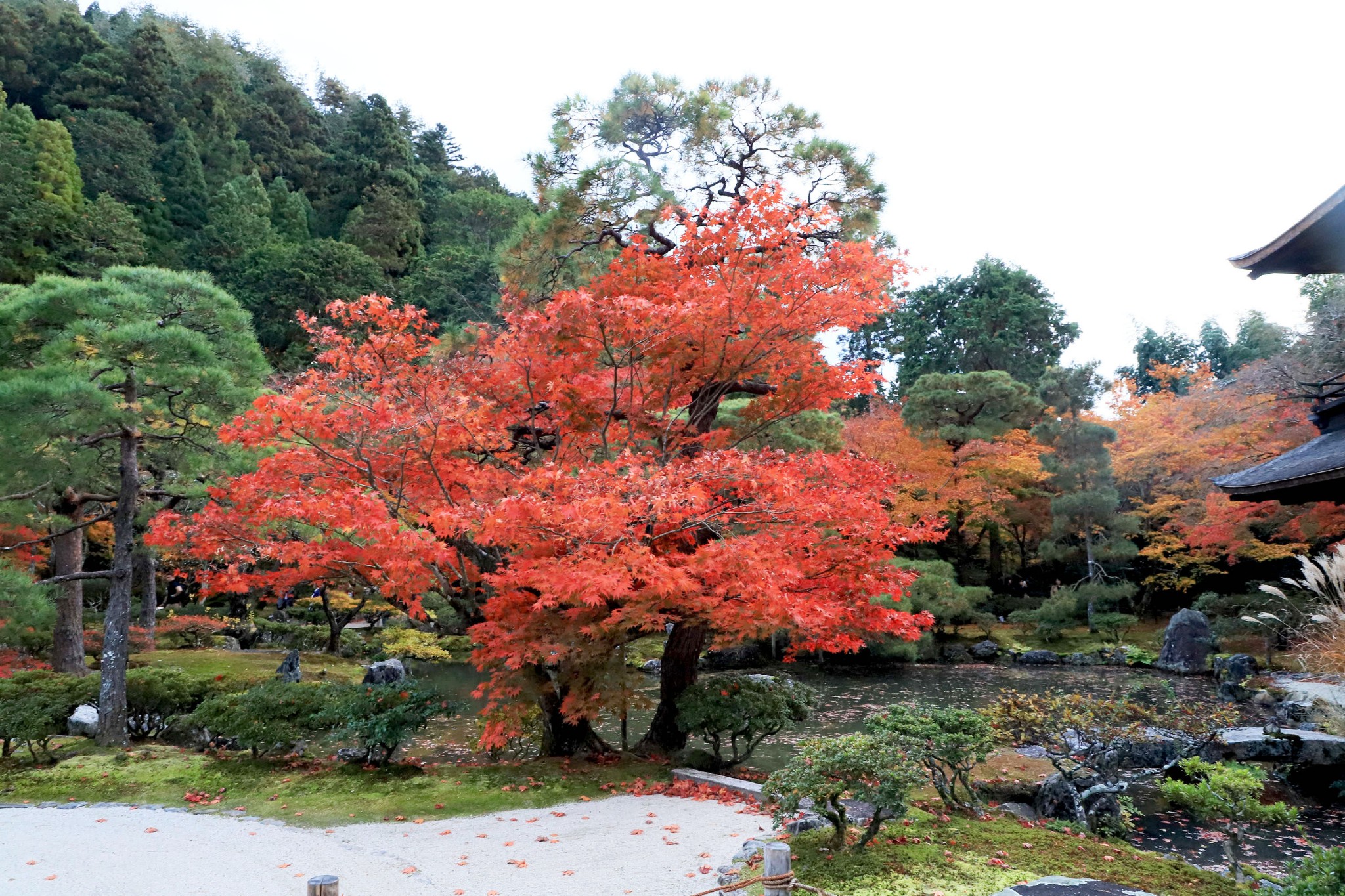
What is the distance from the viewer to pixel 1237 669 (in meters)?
15.7

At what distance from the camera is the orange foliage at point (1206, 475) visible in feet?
54.1

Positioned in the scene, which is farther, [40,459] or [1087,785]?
[40,459]

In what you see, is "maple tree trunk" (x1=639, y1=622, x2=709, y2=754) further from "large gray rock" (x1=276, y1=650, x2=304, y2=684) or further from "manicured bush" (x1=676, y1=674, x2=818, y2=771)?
"large gray rock" (x1=276, y1=650, x2=304, y2=684)

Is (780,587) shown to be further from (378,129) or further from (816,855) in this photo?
(378,129)

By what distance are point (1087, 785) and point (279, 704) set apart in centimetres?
781

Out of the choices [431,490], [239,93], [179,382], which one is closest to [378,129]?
[239,93]

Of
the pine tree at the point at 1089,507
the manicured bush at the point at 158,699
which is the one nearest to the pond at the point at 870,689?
the manicured bush at the point at 158,699

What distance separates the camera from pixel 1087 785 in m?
6.95

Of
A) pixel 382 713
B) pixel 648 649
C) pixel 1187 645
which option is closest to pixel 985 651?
pixel 1187 645

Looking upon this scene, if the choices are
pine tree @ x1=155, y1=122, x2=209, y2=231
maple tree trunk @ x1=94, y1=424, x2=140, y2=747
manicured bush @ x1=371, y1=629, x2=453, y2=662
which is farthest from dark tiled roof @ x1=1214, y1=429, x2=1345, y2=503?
pine tree @ x1=155, y1=122, x2=209, y2=231

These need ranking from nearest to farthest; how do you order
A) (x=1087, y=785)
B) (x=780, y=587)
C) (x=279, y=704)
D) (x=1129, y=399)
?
(x=780, y=587)
(x=1087, y=785)
(x=279, y=704)
(x=1129, y=399)

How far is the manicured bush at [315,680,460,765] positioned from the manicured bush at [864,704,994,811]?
422cm

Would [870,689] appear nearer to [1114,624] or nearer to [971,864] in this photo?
[1114,624]

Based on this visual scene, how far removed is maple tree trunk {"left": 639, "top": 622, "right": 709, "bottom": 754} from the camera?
27.6 feet
